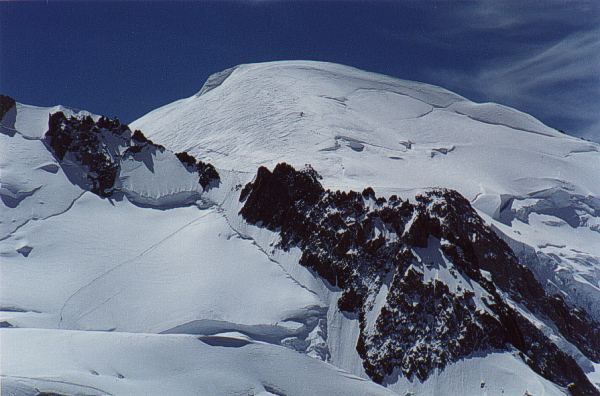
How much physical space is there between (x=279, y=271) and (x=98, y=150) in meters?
29.9

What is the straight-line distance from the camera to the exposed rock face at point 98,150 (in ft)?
269

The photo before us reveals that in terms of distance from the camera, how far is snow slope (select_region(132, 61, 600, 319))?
87.4 meters

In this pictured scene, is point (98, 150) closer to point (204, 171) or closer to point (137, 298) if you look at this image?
point (204, 171)

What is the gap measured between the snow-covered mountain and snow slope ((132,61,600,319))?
54 centimetres

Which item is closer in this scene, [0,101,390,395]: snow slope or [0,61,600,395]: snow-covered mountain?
[0,101,390,395]: snow slope

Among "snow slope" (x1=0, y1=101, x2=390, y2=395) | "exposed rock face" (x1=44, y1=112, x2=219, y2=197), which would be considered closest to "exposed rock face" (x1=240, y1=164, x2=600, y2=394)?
"snow slope" (x1=0, y1=101, x2=390, y2=395)

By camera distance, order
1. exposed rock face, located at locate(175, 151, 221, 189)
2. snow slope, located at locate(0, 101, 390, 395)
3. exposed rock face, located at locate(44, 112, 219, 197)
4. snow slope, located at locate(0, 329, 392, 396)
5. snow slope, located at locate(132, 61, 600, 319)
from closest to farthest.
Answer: snow slope, located at locate(0, 329, 392, 396) → snow slope, located at locate(0, 101, 390, 395) → exposed rock face, located at locate(44, 112, 219, 197) → exposed rock face, located at locate(175, 151, 221, 189) → snow slope, located at locate(132, 61, 600, 319)

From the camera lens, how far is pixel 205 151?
331 feet

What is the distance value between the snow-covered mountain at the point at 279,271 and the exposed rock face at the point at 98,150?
20cm

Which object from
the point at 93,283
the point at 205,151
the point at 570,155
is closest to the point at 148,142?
the point at 205,151

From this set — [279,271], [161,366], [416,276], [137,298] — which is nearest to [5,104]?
[137,298]

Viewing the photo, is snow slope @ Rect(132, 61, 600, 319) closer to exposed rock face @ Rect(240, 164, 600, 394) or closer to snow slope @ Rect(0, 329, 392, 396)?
exposed rock face @ Rect(240, 164, 600, 394)

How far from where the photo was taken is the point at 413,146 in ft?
362

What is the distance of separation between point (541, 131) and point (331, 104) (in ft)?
137
